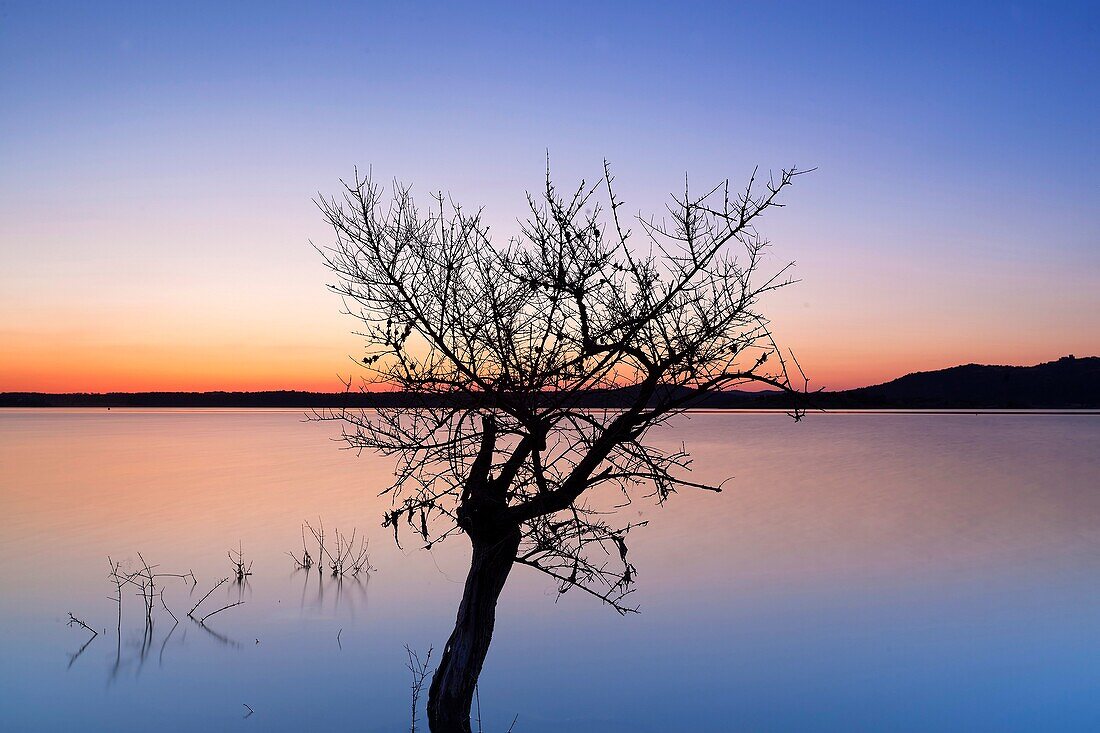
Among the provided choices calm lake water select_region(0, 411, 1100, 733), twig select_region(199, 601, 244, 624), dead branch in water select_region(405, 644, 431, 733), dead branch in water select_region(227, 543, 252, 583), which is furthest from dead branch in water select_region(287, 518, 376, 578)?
dead branch in water select_region(405, 644, 431, 733)

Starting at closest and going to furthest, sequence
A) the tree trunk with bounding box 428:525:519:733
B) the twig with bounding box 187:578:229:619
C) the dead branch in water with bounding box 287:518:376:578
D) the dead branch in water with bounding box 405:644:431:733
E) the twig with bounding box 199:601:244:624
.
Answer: the tree trunk with bounding box 428:525:519:733 < the dead branch in water with bounding box 405:644:431:733 < the twig with bounding box 199:601:244:624 < the twig with bounding box 187:578:229:619 < the dead branch in water with bounding box 287:518:376:578

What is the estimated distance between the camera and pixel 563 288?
675 cm

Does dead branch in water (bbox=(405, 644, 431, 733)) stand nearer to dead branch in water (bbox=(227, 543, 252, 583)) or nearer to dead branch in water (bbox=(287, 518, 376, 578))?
dead branch in water (bbox=(287, 518, 376, 578))

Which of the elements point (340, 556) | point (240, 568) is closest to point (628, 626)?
point (240, 568)

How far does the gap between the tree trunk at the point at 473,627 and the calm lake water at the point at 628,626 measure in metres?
1.87

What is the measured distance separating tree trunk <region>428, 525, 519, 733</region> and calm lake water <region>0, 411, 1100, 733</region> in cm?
187

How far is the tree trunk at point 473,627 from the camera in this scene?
8.45m

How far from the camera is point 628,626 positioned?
14.8 metres

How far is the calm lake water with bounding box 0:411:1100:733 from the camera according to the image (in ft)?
36.7

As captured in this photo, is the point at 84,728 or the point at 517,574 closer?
the point at 84,728

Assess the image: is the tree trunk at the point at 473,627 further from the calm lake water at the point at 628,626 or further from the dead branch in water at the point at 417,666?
the dead branch in water at the point at 417,666

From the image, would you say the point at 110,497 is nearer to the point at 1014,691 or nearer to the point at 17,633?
the point at 17,633

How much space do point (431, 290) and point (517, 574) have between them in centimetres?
1244

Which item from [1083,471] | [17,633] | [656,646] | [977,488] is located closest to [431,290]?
[656,646]
